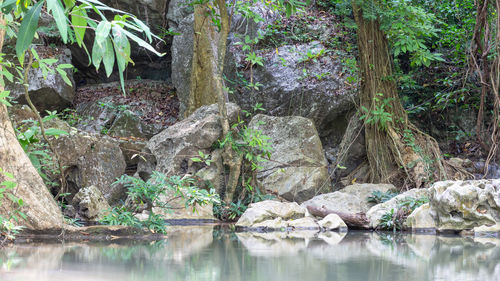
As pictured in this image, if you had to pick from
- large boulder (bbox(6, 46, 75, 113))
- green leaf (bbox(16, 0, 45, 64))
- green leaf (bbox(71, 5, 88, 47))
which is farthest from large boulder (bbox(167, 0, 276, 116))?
green leaf (bbox(16, 0, 45, 64))

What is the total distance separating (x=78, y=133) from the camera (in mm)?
6660

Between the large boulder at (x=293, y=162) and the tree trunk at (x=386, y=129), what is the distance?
0.92 m

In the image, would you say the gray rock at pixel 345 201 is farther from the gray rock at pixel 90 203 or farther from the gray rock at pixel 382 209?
the gray rock at pixel 90 203

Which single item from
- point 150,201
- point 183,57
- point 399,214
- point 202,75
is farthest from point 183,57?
point 399,214

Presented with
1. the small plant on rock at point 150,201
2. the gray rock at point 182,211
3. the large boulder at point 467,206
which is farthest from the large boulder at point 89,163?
the large boulder at point 467,206

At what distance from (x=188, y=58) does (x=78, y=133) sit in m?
4.32

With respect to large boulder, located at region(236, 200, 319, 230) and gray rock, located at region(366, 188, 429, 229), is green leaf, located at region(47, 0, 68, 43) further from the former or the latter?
gray rock, located at region(366, 188, 429, 229)

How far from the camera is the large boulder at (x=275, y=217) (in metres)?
5.36

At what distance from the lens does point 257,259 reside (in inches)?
120

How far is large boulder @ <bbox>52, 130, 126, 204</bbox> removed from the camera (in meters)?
6.43

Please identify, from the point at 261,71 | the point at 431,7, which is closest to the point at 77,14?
the point at 261,71

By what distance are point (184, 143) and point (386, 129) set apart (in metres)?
3.27

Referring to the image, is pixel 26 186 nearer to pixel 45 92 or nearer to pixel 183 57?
pixel 45 92

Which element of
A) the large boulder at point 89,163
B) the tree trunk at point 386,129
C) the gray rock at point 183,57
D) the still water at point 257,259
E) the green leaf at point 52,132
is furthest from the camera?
the gray rock at point 183,57
